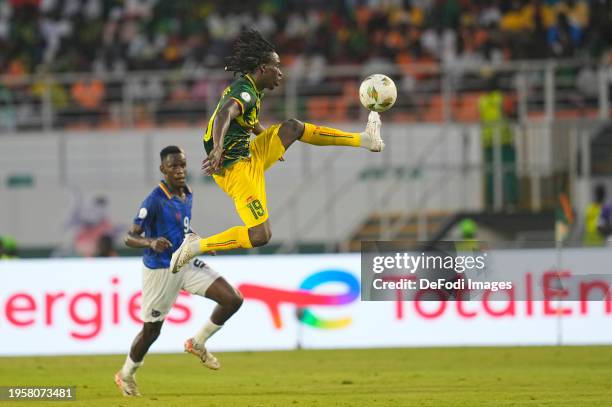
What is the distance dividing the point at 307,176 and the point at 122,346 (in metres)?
8.57

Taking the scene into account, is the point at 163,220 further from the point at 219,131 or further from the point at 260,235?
the point at 219,131

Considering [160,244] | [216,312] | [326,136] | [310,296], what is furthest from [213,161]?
[310,296]

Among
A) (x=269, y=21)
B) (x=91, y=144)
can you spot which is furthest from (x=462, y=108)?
(x=91, y=144)

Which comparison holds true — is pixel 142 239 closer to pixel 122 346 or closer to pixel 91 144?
pixel 122 346

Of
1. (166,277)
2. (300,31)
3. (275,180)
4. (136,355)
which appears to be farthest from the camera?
(300,31)

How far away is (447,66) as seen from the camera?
987 inches

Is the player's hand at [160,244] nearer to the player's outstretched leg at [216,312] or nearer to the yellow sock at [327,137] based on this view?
the player's outstretched leg at [216,312]

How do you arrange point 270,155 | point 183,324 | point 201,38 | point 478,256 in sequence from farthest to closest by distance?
point 201,38
point 183,324
point 478,256
point 270,155

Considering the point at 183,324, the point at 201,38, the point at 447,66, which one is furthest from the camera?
the point at 201,38

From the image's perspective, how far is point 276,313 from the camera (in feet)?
59.8

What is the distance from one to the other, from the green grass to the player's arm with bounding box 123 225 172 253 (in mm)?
1419

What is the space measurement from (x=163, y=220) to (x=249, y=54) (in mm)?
1848

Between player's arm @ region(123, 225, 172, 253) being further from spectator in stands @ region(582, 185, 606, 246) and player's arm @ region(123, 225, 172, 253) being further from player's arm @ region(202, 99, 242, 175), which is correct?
spectator in stands @ region(582, 185, 606, 246)

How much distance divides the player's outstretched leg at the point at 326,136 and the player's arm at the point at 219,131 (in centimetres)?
66
